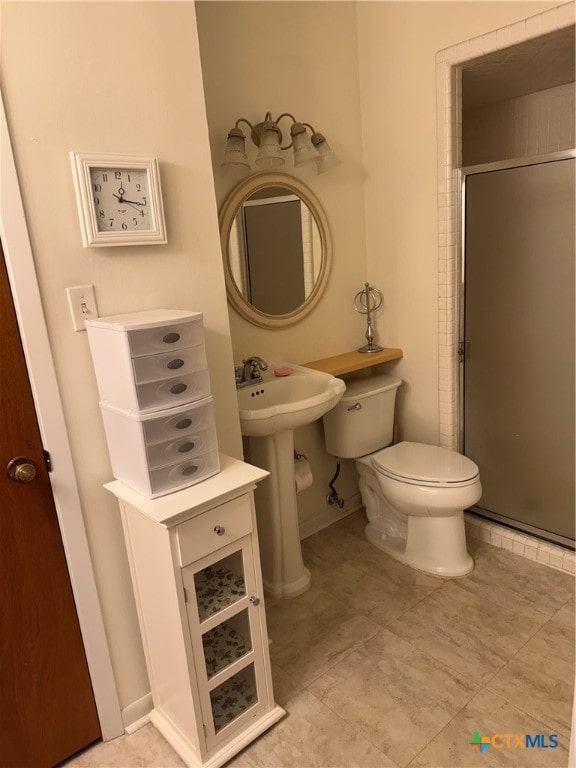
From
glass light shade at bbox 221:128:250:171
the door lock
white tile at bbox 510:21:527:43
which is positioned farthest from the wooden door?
white tile at bbox 510:21:527:43

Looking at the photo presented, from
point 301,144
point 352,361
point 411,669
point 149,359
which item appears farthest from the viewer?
point 352,361

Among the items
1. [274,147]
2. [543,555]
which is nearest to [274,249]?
[274,147]

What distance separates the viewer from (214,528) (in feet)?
4.66

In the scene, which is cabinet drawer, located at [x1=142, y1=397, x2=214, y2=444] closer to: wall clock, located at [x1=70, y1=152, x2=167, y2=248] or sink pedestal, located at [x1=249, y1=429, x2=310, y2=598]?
wall clock, located at [x1=70, y1=152, x2=167, y2=248]

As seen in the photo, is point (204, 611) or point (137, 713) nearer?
point (204, 611)

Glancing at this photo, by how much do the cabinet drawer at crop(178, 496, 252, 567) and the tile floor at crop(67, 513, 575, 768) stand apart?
0.67 m

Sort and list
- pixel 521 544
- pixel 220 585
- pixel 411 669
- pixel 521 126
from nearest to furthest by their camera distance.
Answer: pixel 220 585, pixel 411 669, pixel 521 544, pixel 521 126

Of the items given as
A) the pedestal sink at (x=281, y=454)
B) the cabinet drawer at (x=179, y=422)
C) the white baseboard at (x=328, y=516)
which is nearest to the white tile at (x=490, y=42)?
the pedestal sink at (x=281, y=454)

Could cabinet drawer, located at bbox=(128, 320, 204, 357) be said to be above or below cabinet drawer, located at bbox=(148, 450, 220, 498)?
above

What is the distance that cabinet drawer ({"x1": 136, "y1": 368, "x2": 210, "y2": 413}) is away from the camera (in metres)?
1.34

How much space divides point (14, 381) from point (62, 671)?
33.3 inches

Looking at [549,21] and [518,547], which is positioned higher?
[549,21]

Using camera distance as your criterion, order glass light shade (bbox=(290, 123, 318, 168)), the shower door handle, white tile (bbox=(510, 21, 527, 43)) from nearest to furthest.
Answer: white tile (bbox=(510, 21, 527, 43)) < glass light shade (bbox=(290, 123, 318, 168)) < the shower door handle

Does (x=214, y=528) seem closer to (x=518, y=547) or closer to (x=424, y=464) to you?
(x=424, y=464)
